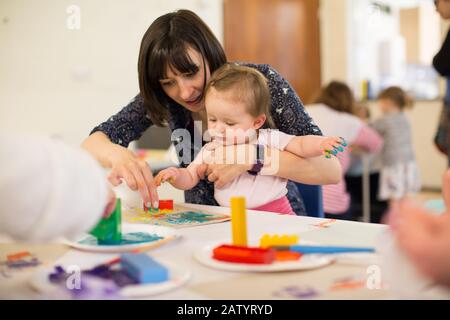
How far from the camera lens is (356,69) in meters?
3.58

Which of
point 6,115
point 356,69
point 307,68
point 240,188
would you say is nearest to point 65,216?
point 6,115

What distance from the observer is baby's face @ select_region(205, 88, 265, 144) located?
2.68 feet

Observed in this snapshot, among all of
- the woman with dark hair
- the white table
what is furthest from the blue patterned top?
the white table

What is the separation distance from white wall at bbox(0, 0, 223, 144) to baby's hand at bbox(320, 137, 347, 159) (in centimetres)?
28

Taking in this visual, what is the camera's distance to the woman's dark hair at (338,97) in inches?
64.0

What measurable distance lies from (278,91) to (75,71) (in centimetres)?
36

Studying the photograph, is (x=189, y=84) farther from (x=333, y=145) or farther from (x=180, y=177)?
(x=333, y=145)

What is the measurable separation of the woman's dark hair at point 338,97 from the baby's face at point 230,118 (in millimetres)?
800

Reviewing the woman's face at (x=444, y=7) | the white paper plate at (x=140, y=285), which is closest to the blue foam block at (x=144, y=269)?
the white paper plate at (x=140, y=285)

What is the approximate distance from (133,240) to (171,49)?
1.12 feet

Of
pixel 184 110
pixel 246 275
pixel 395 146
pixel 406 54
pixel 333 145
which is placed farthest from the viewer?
pixel 406 54

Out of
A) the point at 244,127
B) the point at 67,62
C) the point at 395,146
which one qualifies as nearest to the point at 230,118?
the point at 244,127

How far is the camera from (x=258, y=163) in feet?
2.77
